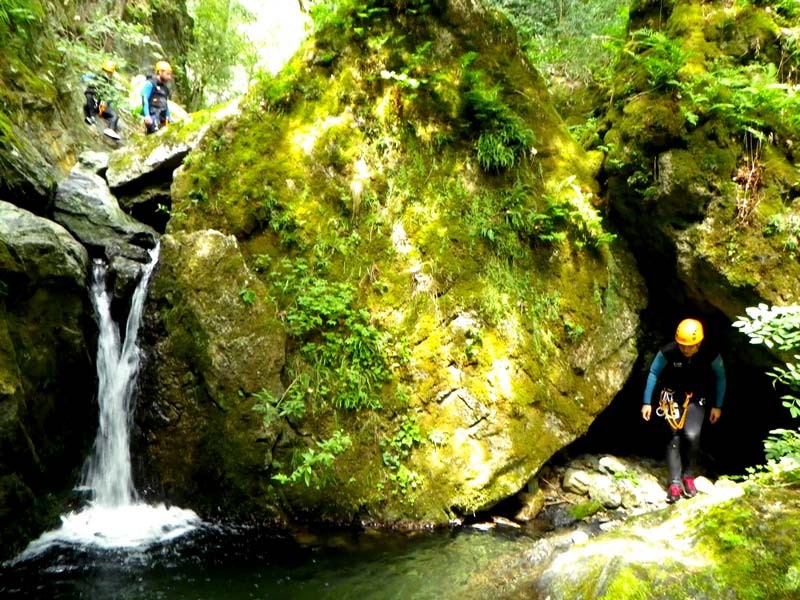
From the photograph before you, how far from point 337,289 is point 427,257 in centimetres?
130

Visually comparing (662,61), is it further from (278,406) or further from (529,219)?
(278,406)

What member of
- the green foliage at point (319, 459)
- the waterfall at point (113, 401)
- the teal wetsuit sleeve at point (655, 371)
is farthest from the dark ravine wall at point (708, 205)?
the waterfall at point (113, 401)

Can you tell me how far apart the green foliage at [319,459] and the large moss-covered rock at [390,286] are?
0.03 m

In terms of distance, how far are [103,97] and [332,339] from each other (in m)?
7.59

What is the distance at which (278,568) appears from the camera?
479 centimetres

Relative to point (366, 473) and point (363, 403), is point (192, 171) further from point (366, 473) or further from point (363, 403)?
point (366, 473)

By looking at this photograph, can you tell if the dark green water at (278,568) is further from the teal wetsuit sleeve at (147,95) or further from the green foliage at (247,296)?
the teal wetsuit sleeve at (147,95)

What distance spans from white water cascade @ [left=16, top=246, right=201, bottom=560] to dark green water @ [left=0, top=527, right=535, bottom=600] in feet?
0.87

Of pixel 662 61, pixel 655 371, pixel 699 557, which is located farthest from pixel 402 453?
pixel 662 61

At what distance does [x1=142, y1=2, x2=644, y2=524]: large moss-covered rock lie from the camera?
5902 mm

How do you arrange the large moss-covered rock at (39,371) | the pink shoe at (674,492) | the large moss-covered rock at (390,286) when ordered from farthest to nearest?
the pink shoe at (674,492)
the large moss-covered rock at (390,286)
the large moss-covered rock at (39,371)

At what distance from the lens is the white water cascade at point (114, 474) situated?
5.37 meters

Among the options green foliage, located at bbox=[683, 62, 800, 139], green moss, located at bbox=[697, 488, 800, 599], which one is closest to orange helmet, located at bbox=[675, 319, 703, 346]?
green foliage, located at bbox=[683, 62, 800, 139]

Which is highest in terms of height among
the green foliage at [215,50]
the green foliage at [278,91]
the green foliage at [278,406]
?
the green foliage at [215,50]
